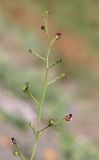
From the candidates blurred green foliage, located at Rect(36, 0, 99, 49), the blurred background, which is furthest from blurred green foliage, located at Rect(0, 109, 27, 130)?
blurred green foliage, located at Rect(36, 0, 99, 49)

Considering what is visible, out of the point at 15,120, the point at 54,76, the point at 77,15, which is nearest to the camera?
the point at 15,120

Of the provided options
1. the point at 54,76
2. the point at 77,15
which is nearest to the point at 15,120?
the point at 54,76

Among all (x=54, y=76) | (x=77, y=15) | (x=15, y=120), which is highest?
(x=77, y=15)

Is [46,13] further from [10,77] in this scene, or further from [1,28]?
[1,28]

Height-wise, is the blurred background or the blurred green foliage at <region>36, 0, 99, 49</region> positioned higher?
the blurred green foliage at <region>36, 0, 99, 49</region>

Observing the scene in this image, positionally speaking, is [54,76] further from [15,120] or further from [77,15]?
[77,15]

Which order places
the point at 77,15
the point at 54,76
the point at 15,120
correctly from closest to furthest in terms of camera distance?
the point at 15,120, the point at 54,76, the point at 77,15

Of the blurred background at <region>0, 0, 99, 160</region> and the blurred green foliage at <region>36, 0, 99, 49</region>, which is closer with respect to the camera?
the blurred background at <region>0, 0, 99, 160</region>

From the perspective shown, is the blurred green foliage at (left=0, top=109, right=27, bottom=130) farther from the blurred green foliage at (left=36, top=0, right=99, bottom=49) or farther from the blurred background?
the blurred green foliage at (left=36, top=0, right=99, bottom=49)

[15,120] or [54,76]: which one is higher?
[54,76]
